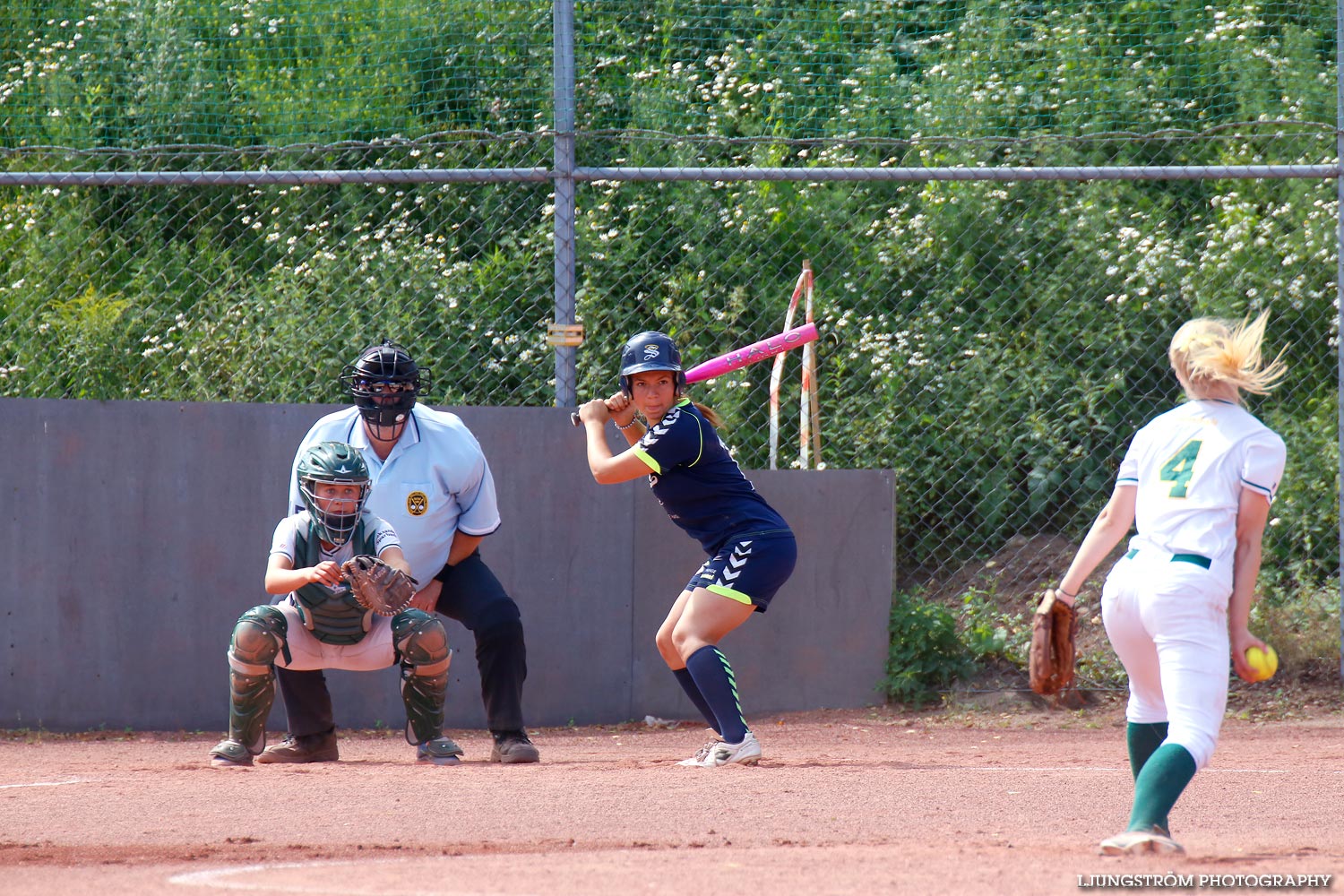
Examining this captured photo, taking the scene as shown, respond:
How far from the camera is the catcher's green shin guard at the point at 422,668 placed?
520 centimetres

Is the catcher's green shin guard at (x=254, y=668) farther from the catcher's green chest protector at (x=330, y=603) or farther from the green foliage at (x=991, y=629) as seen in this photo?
the green foliage at (x=991, y=629)

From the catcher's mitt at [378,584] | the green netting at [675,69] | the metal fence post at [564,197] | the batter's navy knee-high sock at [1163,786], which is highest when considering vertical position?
the green netting at [675,69]

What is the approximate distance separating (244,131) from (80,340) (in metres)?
1.58

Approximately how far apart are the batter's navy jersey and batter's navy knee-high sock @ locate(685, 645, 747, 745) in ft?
1.59

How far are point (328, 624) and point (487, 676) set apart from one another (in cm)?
71

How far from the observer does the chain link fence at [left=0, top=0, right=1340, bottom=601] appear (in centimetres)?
777

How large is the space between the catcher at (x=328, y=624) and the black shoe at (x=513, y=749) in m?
0.20

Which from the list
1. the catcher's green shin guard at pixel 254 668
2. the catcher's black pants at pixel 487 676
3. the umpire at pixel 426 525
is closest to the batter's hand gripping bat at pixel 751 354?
the umpire at pixel 426 525

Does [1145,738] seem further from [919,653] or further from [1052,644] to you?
[919,653]

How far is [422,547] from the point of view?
5.52 m

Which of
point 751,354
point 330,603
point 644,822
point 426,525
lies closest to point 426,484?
point 426,525

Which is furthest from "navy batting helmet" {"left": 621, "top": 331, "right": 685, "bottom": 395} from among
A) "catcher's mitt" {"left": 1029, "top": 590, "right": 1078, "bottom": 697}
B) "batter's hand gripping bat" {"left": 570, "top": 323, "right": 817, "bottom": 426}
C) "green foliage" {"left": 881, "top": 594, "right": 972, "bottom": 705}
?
"green foliage" {"left": 881, "top": 594, "right": 972, "bottom": 705}

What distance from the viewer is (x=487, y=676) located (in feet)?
18.0

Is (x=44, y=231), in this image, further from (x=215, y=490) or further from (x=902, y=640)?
(x=902, y=640)
